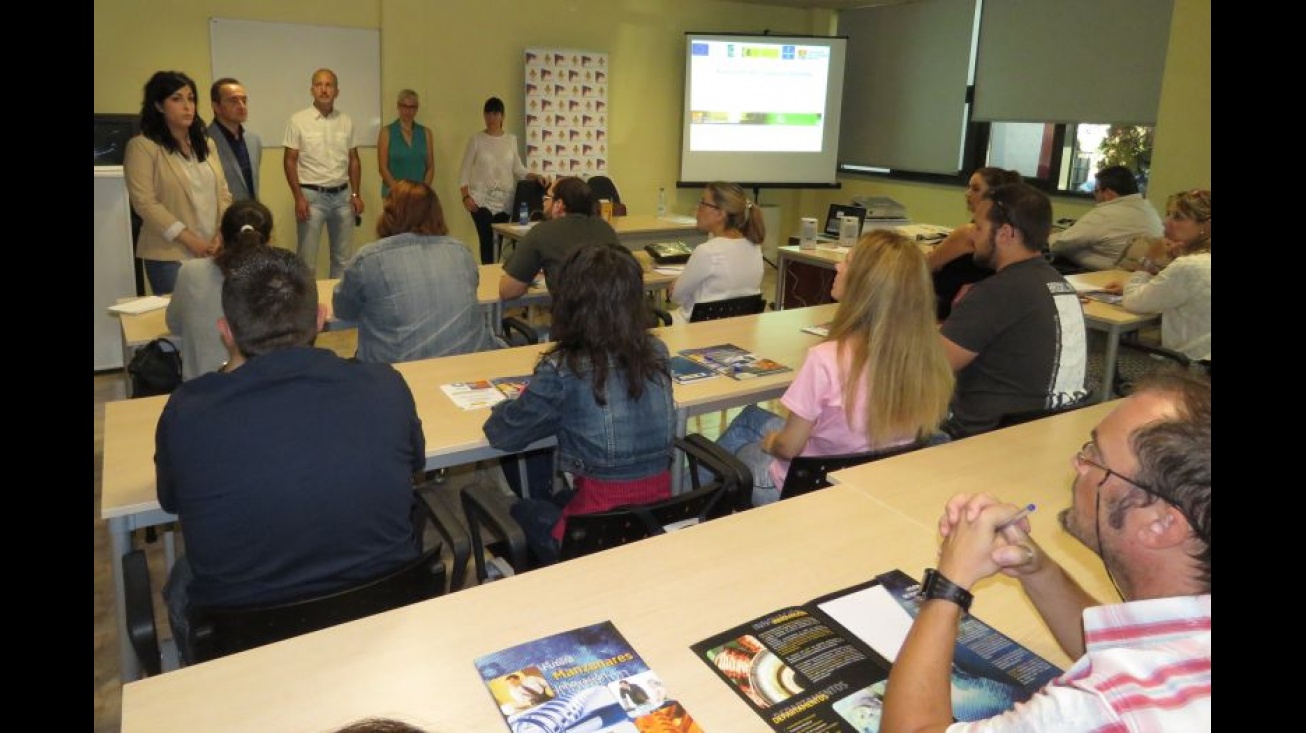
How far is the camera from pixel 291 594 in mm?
1691

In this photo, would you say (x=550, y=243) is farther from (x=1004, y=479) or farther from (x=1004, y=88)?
(x=1004, y=88)

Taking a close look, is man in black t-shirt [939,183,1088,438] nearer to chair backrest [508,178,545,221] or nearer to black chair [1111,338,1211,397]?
black chair [1111,338,1211,397]

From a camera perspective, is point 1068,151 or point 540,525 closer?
point 540,525

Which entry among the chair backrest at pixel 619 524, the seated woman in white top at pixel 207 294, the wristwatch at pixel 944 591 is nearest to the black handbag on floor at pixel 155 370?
the seated woman in white top at pixel 207 294

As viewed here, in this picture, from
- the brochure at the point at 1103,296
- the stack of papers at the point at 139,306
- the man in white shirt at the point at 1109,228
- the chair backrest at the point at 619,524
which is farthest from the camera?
the man in white shirt at the point at 1109,228

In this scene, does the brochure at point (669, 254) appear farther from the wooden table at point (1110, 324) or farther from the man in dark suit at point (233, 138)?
the man in dark suit at point (233, 138)

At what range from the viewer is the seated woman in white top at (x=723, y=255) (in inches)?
164

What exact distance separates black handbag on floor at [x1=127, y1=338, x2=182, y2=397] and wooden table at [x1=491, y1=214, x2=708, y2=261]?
107 inches

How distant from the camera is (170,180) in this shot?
4199 mm

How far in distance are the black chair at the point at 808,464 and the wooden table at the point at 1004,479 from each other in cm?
8

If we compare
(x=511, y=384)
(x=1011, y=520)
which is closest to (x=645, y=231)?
(x=511, y=384)

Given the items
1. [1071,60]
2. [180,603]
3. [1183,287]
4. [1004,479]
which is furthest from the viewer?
[1071,60]

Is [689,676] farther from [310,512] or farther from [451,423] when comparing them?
[451,423]

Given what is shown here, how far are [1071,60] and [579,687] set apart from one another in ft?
23.6
